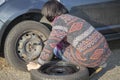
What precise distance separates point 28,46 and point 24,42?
9 cm

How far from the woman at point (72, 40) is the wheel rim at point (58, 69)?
0.32 ft

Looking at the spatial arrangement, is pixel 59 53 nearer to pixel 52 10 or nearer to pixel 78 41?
pixel 78 41

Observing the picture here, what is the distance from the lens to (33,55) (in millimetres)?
5824

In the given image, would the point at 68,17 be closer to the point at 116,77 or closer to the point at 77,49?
the point at 77,49

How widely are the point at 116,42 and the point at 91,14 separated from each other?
1492 millimetres

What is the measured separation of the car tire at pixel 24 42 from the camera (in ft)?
18.8

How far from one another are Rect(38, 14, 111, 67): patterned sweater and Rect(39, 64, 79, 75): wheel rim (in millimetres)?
110

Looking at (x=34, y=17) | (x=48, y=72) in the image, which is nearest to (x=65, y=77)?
(x=48, y=72)

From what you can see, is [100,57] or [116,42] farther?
[116,42]

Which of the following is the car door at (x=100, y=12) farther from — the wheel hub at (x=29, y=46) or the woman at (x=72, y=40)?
the woman at (x=72, y=40)

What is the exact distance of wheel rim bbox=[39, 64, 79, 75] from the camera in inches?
194

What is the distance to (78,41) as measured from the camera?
15.6ft

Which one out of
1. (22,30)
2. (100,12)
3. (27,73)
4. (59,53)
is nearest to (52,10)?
(59,53)

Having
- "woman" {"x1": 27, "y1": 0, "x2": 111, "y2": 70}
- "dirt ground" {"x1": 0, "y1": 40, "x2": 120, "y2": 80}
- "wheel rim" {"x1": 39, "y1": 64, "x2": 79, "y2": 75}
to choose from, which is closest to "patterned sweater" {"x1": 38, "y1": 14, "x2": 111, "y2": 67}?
"woman" {"x1": 27, "y1": 0, "x2": 111, "y2": 70}
